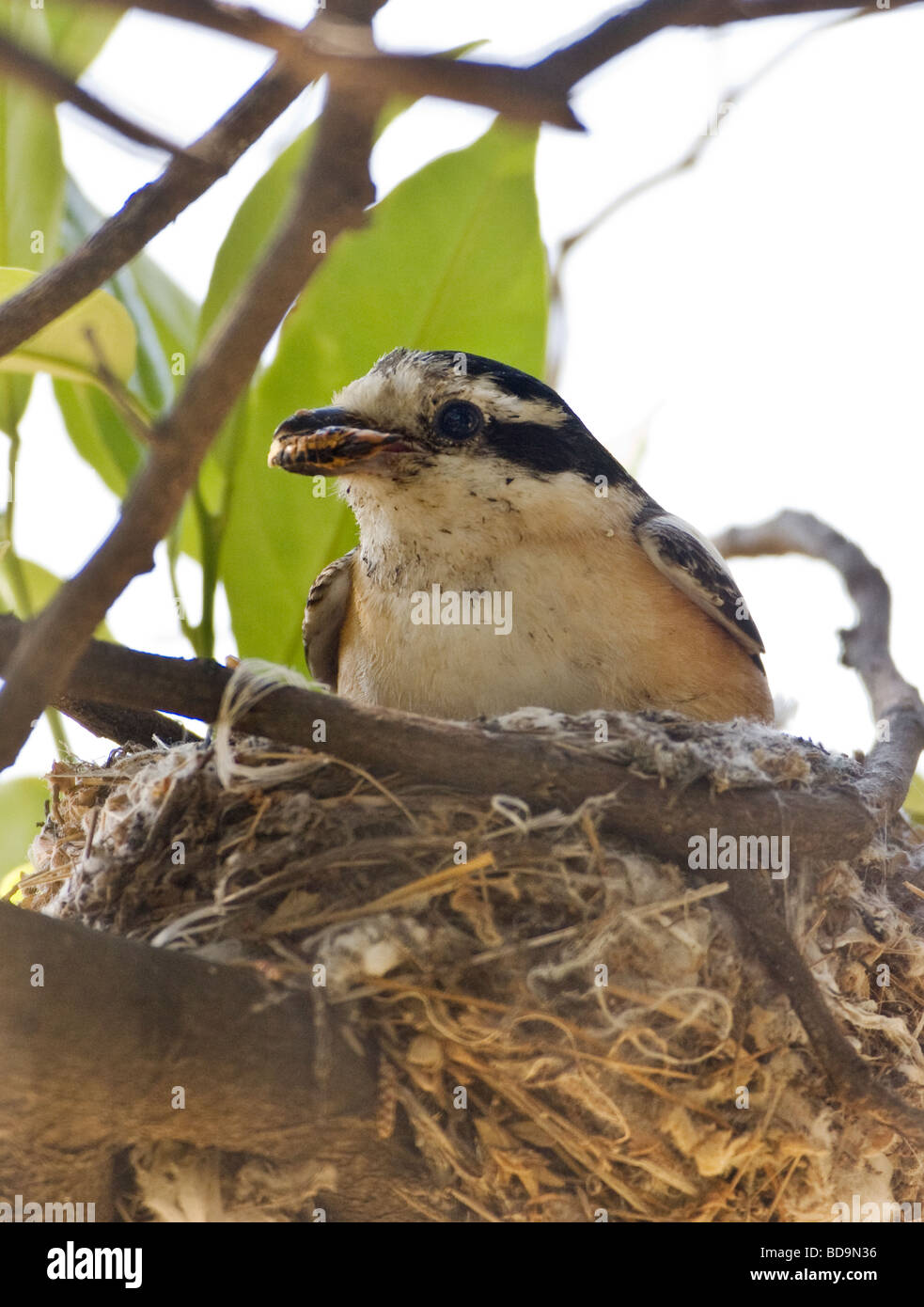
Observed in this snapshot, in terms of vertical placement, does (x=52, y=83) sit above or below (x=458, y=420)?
below

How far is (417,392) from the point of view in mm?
2848

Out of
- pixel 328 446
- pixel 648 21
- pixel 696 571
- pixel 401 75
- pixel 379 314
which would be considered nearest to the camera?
pixel 401 75

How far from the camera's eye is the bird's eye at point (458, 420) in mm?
2861

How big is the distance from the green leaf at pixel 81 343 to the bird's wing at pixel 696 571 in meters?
1.24

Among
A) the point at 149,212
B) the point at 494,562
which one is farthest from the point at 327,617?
the point at 149,212

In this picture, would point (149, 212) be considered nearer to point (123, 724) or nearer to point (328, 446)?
point (328, 446)

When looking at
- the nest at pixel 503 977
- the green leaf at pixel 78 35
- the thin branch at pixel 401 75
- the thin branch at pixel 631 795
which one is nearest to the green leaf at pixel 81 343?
the green leaf at pixel 78 35

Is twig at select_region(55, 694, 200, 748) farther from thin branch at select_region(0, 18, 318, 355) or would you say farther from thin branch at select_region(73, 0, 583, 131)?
thin branch at select_region(73, 0, 583, 131)

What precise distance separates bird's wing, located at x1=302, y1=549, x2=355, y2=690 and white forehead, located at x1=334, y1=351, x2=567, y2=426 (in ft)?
1.57

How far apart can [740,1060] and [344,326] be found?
2185 millimetres

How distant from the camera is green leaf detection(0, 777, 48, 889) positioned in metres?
3.66

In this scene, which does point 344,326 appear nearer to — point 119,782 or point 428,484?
point 428,484

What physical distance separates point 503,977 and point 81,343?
165 centimetres

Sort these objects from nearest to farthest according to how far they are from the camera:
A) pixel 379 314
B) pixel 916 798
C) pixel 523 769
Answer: pixel 523 769
pixel 379 314
pixel 916 798
